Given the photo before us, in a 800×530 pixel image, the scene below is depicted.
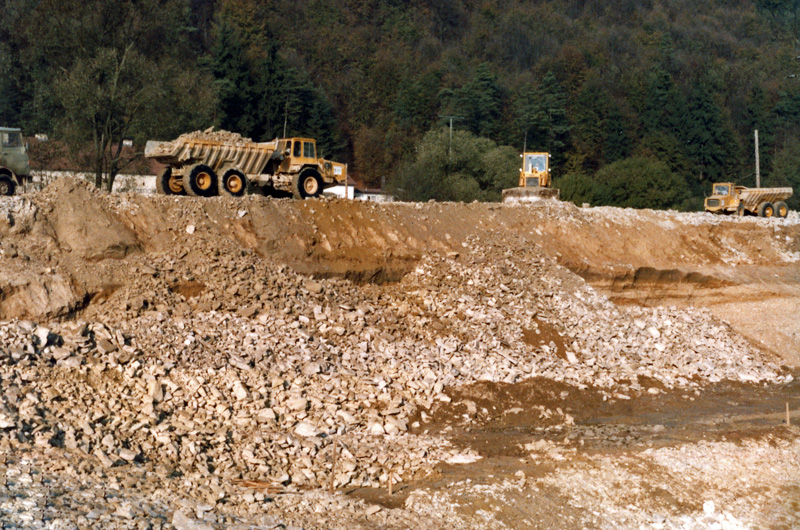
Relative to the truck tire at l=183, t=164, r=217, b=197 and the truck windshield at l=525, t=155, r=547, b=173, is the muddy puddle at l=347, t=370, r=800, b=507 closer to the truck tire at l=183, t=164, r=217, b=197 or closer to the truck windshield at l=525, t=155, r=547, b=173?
the truck tire at l=183, t=164, r=217, b=197

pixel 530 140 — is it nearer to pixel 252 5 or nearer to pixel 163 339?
pixel 252 5

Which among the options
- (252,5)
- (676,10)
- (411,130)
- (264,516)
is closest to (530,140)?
(411,130)

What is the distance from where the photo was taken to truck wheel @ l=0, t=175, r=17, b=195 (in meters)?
18.1

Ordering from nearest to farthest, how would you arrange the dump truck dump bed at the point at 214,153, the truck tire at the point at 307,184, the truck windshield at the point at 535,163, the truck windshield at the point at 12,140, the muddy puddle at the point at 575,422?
the muddy puddle at the point at 575,422, the dump truck dump bed at the point at 214,153, the truck windshield at the point at 12,140, the truck tire at the point at 307,184, the truck windshield at the point at 535,163

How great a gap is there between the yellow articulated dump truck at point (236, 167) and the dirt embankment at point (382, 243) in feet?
5.25

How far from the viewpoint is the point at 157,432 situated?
36.2ft

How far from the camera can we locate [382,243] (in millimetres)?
18234

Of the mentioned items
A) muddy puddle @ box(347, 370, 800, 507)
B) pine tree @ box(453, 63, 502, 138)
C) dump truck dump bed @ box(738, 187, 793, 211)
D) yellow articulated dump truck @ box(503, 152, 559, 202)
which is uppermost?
pine tree @ box(453, 63, 502, 138)

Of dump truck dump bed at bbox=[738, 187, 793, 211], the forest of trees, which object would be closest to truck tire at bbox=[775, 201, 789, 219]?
dump truck dump bed at bbox=[738, 187, 793, 211]

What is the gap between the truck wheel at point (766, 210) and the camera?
2906 centimetres

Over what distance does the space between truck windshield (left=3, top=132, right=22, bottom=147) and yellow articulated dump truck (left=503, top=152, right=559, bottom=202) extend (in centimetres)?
1339

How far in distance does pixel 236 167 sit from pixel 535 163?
11.1 metres

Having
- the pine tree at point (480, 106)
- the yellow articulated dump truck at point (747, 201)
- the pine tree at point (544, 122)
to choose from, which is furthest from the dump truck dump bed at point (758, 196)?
the pine tree at point (480, 106)

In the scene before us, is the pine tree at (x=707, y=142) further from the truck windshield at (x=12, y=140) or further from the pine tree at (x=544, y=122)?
the truck windshield at (x=12, y=140)
